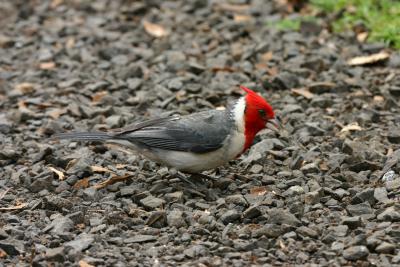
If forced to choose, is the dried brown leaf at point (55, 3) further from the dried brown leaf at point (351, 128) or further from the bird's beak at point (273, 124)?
the bird's beak at point (273, 124)

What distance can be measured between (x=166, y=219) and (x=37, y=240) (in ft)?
2.94

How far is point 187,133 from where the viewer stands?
620cm

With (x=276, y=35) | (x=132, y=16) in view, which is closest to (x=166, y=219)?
(x=276, y=35)

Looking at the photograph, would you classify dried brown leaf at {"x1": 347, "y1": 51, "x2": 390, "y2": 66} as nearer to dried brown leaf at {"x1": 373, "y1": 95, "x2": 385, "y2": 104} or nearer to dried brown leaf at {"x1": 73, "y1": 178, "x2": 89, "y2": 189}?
dried brown leaf at {"x1": 373, "y1": 95, "x2": 385, "y2": 104}

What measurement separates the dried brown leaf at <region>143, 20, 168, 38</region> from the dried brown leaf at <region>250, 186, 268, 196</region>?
402 centimetres

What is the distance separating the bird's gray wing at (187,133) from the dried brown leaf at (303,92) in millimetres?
1710

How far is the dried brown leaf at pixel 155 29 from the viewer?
9.66 meters

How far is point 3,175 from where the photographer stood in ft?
21.0

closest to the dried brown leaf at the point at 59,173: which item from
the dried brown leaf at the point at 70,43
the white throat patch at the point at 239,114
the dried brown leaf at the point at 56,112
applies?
the dried brown leaf at the point at 56,112

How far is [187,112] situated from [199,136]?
1.46 m

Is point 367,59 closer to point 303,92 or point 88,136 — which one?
point 303,92

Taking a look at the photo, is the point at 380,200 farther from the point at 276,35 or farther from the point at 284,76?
the point at 276,35

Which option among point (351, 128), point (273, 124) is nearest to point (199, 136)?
point (273, 124)

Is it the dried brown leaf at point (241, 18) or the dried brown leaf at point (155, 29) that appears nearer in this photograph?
the dried brown leaf at point (155, 29)
